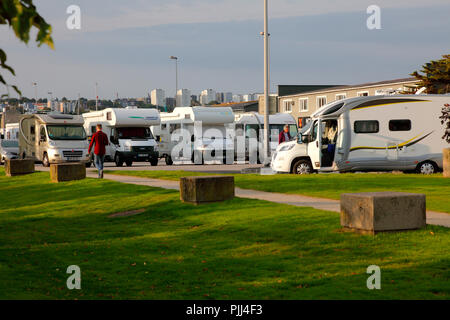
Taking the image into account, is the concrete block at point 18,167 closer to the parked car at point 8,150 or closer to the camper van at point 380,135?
the camper van at point 380,135

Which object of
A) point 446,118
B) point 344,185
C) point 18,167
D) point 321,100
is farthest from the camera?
point 321,100

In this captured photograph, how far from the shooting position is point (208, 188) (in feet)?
49.8

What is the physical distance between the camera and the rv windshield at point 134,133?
119 ft

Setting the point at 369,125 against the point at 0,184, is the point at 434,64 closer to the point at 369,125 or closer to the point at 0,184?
the point at 369,125

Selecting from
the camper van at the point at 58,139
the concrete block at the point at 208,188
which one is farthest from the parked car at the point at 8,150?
the concrete block at the point at 208,188

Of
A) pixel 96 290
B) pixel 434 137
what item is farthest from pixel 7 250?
pixel 434 137

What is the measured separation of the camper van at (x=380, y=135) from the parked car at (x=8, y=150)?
24.2 meters

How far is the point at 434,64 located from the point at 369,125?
1230 centimetres

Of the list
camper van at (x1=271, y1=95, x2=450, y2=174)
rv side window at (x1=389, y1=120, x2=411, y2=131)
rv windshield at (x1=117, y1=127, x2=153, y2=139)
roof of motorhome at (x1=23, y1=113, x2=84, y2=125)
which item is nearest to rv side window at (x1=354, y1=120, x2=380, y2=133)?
camper van at (x1=271, y1=95, x2=450, y2=174)

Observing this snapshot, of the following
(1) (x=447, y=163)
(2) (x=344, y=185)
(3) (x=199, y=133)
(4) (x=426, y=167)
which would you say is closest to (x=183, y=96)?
(3) (x=199, y=133)

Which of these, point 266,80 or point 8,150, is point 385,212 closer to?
point 266,80

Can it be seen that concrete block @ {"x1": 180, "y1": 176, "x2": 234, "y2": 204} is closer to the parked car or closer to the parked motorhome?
the parked car

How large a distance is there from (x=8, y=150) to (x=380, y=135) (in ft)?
87.6

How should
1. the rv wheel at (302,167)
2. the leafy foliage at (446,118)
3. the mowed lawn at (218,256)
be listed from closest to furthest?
the mowed lawn at (218,256), the leafy foliage at (446,118), the rv wheel at (302,167)
